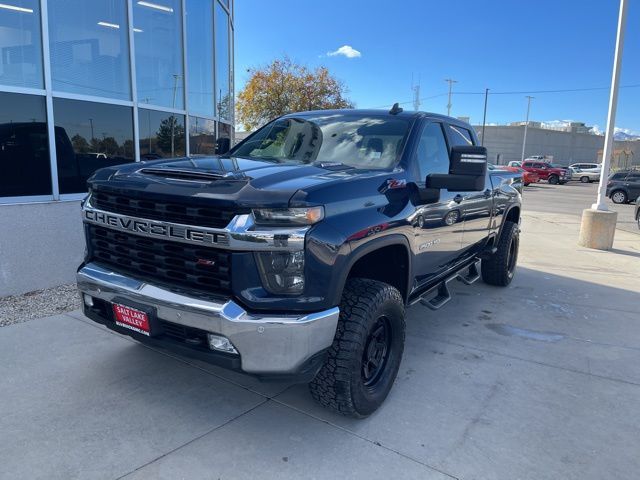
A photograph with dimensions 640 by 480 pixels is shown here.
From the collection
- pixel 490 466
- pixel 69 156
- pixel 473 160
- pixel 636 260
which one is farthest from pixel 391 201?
pixel 636 260

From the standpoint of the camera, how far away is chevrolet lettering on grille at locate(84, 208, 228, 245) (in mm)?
2408

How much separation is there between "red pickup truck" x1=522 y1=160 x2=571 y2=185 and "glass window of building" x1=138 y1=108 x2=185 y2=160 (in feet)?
115

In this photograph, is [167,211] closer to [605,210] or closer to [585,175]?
[605,210]

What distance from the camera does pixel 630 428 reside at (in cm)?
297

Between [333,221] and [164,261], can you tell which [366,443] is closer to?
[333,221]

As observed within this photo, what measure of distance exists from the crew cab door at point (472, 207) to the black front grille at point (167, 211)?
2296 millimetres

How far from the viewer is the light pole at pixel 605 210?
859 cm

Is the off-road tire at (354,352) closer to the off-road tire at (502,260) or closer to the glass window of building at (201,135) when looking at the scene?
the off-road tire at (502,260)

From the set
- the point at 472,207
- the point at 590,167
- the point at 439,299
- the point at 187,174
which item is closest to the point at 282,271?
the point at 187,174

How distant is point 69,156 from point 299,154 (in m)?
3.28

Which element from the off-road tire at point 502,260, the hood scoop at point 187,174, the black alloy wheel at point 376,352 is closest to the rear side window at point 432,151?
the black alloy wheel at point 376,352

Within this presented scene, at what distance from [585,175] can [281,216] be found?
44.7 meters

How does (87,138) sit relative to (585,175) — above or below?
above

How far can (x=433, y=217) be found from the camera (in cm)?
357
